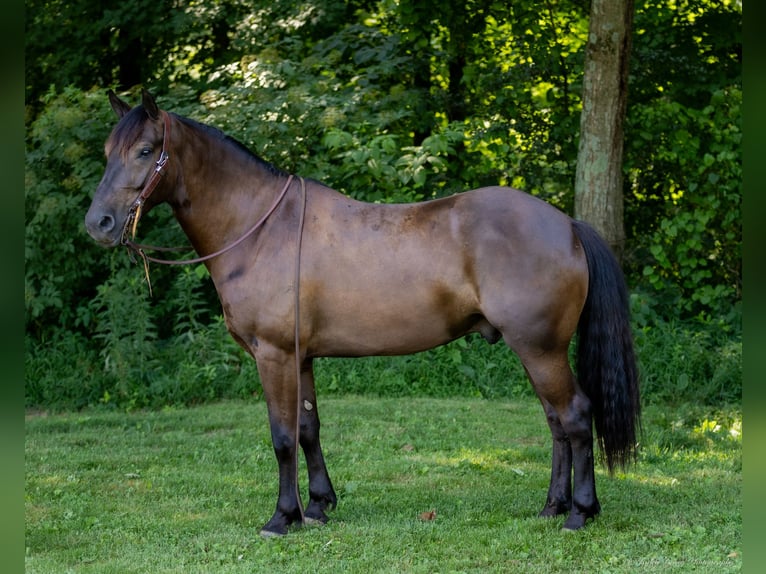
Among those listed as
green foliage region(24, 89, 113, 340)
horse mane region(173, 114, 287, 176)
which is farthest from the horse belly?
green foliage region(24, 89, 113, 340)

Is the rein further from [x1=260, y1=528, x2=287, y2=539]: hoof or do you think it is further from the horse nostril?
[x1=260, y1=528, x2=287, y2=539]: hoof

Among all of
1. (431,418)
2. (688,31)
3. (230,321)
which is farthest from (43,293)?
(688,31)

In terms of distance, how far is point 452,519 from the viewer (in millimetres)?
4656

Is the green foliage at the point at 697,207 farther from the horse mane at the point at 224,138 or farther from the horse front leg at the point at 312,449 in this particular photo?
the horse mane at the point at 224,138

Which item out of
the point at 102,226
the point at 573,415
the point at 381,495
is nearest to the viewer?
the point at 102,226

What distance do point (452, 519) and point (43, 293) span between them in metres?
6.13

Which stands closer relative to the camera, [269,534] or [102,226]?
[102,226]

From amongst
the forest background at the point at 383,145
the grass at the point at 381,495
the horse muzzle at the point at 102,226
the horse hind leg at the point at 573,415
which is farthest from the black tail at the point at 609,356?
the forest background at the point at 383,145

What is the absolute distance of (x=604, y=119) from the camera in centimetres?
787

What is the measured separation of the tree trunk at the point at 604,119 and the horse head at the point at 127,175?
474cm

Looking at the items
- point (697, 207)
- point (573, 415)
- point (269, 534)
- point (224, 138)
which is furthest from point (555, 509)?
point (697, 207)

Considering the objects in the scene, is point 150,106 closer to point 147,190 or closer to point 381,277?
point 147,190

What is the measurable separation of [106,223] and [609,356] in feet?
8.75
